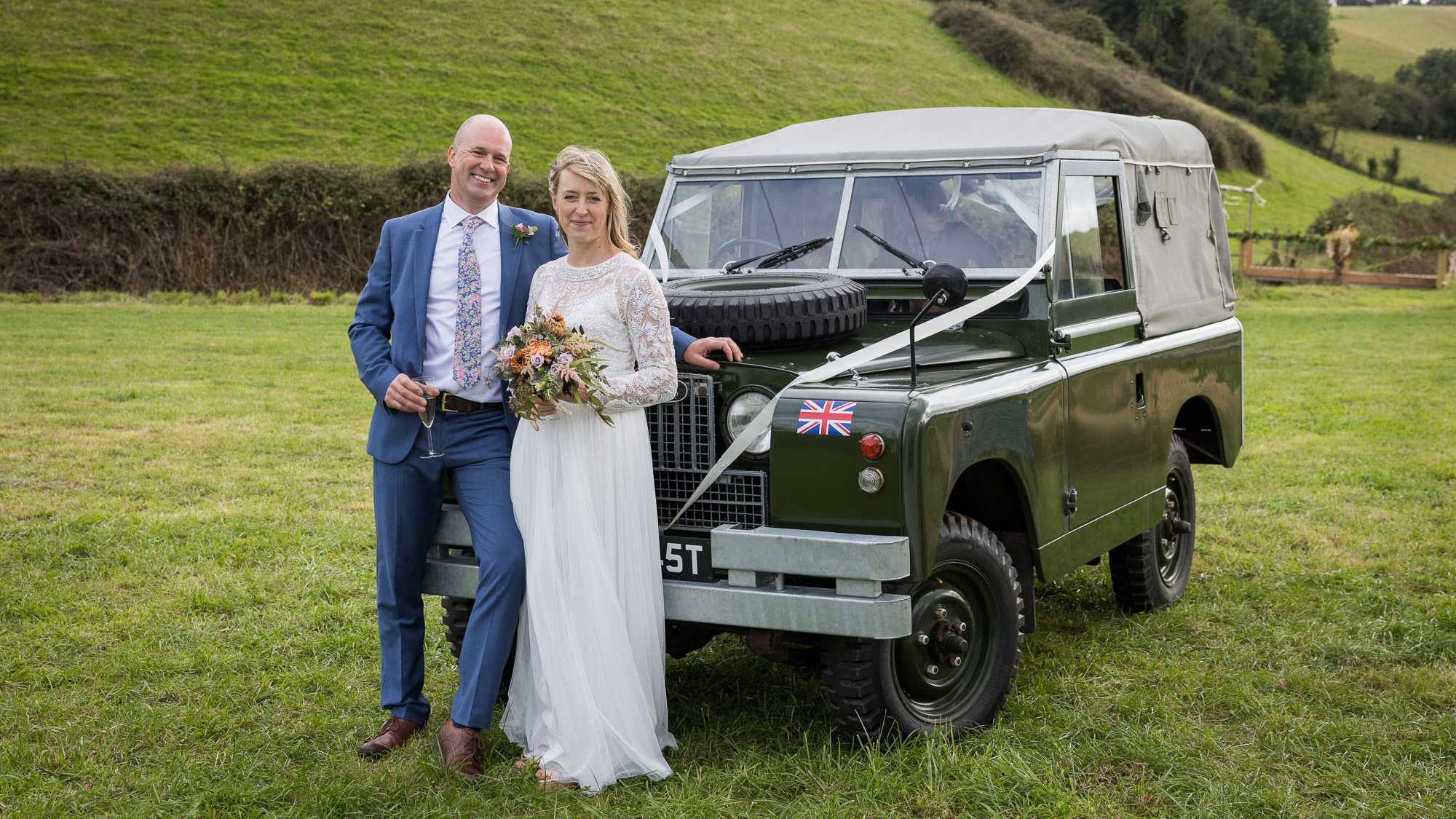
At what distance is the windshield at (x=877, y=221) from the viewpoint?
211 inches

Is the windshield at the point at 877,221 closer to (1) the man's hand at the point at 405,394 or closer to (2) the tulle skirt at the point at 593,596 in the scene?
(2) the tulle skirt at the point at 593,596

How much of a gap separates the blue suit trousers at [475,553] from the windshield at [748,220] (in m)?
1.77

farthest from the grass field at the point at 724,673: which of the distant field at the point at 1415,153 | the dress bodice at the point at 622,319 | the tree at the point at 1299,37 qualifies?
the tree at the point at 1299,37

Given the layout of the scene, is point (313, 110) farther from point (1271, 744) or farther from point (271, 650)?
point (1271, 744)

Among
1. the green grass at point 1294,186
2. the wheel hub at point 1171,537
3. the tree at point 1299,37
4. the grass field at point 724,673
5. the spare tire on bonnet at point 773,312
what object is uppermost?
the tree at point 1299,37

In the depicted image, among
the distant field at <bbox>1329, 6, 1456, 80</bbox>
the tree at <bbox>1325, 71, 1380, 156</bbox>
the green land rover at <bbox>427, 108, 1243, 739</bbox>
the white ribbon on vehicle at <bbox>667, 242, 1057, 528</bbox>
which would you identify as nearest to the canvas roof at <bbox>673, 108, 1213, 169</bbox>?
the green land rover at <bbox>427, 108, 1243, 739</bbox>

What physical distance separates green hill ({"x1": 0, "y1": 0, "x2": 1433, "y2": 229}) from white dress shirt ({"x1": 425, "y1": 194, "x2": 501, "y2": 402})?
80.3 feet

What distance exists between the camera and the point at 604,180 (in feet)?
14.2

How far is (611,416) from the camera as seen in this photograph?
14.0 ft

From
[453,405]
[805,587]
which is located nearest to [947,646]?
[805,587]

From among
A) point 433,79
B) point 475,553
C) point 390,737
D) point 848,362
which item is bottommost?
point 390,737

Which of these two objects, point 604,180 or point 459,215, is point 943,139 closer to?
point 604,180

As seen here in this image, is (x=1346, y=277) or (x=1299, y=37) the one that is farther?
(x=1299, y=37)

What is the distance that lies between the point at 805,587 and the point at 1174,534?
3.25 meters
